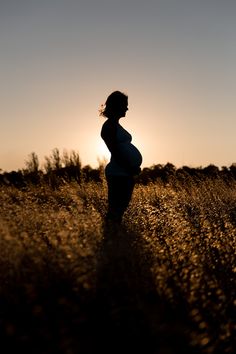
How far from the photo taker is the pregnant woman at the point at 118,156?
6.76 m

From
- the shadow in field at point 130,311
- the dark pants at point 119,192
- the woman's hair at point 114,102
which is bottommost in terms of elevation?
the shadow in field at point 130,311

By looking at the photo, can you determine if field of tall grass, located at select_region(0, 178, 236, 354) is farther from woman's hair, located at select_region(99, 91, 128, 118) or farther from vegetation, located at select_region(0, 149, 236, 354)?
woman's hair, located at select_region(99, 91, 128, 118)

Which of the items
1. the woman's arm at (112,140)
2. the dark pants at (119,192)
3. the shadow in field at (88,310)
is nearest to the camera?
the shadow in field at (88,310)

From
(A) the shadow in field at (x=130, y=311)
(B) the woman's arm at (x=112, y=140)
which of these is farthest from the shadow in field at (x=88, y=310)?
(B) the woman's arm at (x=112, y=140)

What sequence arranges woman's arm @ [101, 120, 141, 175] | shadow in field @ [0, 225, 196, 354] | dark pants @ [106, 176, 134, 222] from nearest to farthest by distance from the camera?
1. shadow in field @ [0, 225, 196, 354]
2. woman's arm @ [101, 120, 141, 175]
3. dark pants @ [106, 176, 134, 222]

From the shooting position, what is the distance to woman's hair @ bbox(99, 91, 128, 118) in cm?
687

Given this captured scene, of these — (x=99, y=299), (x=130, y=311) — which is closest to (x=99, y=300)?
Answer: (x=99, y=299)

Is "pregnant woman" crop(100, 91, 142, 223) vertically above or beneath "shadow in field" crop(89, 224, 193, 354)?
above

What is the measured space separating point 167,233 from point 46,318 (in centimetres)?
383

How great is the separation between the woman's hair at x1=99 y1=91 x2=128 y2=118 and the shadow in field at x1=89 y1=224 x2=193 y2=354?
229cm

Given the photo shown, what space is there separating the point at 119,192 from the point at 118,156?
0.42 metres

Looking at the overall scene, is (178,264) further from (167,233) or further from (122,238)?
(167,233)

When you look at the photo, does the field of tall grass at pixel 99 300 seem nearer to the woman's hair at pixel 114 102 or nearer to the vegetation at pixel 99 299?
the vegetation at pixel 99 299

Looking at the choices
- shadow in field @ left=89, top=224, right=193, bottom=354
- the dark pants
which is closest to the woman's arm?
the dark pants
